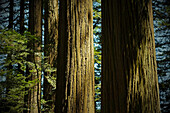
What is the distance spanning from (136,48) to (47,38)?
5280 millimetres

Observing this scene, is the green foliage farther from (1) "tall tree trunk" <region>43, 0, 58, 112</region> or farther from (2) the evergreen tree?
(2) the evergreen tree

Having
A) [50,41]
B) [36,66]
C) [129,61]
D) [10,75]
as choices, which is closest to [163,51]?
[50,41]

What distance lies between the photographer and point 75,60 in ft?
6.39

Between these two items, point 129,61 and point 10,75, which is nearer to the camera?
point 129,61

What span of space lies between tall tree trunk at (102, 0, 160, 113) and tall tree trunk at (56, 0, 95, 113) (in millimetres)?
646

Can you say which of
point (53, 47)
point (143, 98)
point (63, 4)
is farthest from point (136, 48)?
point (53, 47)

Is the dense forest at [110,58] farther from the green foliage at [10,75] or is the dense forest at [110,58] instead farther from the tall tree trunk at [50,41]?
the tall tree trunk at [50,41]

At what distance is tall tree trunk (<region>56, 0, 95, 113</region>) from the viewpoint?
1896 millimetres

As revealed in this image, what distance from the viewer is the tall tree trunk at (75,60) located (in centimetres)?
190

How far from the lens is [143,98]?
3.84 feet

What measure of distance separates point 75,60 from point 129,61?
87 cm

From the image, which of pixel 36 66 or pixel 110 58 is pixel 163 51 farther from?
pixel 110 58

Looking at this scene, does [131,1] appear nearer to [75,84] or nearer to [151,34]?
[151,34]

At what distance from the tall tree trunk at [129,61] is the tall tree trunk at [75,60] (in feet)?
2.12
